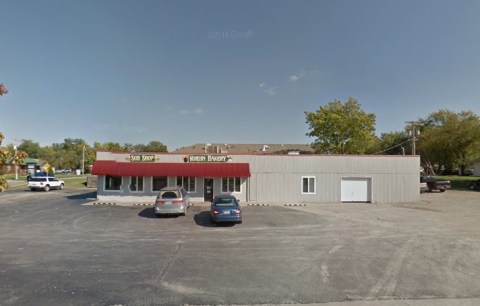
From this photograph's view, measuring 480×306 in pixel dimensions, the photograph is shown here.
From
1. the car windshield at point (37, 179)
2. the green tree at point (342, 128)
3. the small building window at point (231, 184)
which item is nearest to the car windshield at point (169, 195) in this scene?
the small building window at point (231, 184)

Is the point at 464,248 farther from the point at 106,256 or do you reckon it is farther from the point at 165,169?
the point at 165,169

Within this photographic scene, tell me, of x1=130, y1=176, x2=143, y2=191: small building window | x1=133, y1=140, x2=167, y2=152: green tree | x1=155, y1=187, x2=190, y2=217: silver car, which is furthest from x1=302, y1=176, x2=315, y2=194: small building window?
x1=133, y1=140, x2=167, y2=152: green tree

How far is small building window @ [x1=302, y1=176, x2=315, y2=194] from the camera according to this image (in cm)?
2398

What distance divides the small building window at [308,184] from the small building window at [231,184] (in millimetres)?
5858

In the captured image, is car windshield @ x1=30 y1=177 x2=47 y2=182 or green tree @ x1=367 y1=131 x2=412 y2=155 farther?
green tree @ x1=367 y1=131 x2=412 y2=155

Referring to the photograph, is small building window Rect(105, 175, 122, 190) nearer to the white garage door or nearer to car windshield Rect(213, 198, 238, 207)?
→ car windshield Rect(213, 198, 238, 207)

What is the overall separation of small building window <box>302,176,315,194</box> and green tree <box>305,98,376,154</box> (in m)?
23.7

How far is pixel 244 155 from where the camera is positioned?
23984 millimetres

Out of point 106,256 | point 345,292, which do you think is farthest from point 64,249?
point 345,292

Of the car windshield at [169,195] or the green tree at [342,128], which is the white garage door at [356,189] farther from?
the green tree at [342,128]

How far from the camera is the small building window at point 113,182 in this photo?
2370cm

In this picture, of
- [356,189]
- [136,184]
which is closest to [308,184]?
[356,189]

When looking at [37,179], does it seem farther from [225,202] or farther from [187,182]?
[225,202]

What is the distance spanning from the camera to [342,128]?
44875mm
